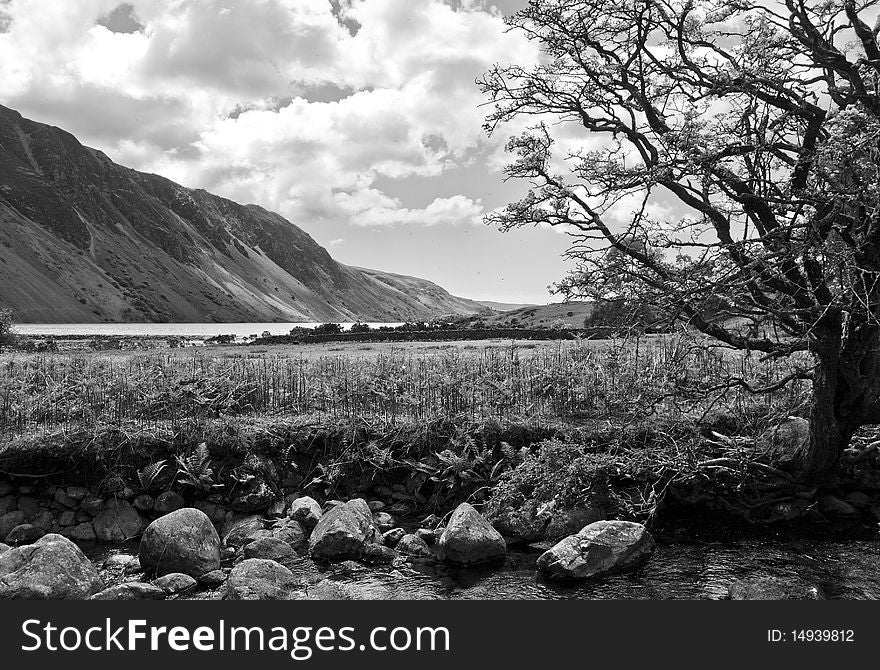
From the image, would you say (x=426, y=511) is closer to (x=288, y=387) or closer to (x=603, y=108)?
(x=288, y=387)

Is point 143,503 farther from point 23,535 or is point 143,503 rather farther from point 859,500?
point 859,500

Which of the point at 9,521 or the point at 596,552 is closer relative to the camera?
the point at 596,552

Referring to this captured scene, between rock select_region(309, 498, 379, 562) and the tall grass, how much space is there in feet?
15.4

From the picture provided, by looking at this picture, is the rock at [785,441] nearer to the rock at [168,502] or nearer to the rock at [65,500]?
the rock at [168,502]

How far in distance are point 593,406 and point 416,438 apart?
6302 millimetres

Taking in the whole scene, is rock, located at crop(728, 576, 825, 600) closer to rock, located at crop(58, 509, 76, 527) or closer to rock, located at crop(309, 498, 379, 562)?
rock, located at crop(309, 498, 379, 562)

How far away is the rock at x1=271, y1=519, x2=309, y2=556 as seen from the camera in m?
13.7

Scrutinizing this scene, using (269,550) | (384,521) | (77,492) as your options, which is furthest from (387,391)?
(77,492)

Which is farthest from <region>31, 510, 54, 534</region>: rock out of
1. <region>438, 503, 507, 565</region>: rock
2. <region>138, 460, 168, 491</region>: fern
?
<region>438, 503, 507, 565</region>: rock

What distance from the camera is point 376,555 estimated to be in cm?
1313

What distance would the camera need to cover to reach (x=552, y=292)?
1456cm

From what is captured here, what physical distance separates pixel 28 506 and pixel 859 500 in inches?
834

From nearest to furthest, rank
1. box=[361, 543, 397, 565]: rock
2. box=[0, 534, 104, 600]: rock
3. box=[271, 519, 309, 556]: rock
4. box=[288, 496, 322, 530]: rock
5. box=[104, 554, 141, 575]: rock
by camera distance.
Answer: box=[0, 534, 104, 600]: rock → box=[104, 554, 141, 575]: rock → box=[361, 543, 397, 565]: rock → box=[271, 519, 309, 556]: rock → box=[288, 496, 322, 530]: rock

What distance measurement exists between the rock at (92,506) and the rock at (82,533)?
0.42m
